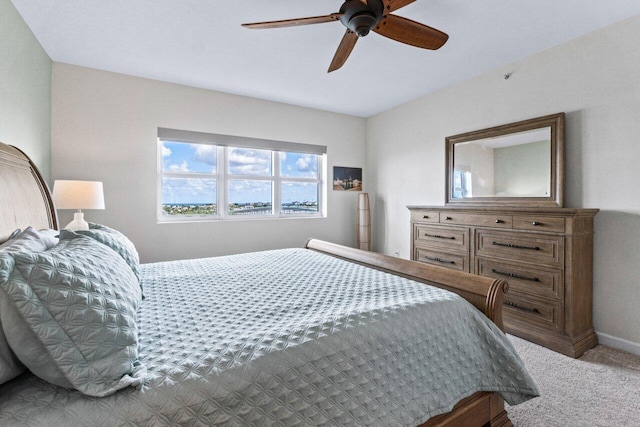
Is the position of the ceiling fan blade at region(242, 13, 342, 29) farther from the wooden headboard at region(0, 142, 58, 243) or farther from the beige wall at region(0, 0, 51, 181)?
the beige wall at region(0, 0, 51, 181)

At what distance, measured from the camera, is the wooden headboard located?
1446 millimetres

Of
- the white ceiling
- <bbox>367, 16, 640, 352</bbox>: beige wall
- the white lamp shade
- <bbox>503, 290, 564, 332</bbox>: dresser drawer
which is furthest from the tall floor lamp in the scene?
the white lamp shade

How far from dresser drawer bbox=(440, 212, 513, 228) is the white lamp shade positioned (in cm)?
341

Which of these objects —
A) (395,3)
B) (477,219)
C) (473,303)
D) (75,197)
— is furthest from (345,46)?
(75,197)

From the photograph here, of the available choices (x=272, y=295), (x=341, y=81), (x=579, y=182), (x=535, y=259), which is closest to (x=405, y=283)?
(x=272, y=295)

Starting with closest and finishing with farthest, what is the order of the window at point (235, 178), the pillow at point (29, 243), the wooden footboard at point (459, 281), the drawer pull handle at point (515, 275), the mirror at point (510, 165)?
the pillow at point (29, 243)
the wooden footboard at point (459, 281)
the drawer pull handle at point (515, 275)
the mirror at point (510, 165)
the window at point (235, 178)

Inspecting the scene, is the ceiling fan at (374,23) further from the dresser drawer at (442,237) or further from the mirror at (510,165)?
the dresser drawer at (442,237)

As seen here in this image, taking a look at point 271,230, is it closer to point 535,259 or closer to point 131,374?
point 535,259

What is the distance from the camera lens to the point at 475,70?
3.15m

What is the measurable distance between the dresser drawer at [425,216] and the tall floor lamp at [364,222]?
98 centimetres

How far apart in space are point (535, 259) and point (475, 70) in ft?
6.68

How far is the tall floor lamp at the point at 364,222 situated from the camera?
4457 mm

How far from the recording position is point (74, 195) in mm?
2555

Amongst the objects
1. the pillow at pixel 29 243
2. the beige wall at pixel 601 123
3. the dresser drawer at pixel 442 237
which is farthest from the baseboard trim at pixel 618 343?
the pillow at pixel 29 243
